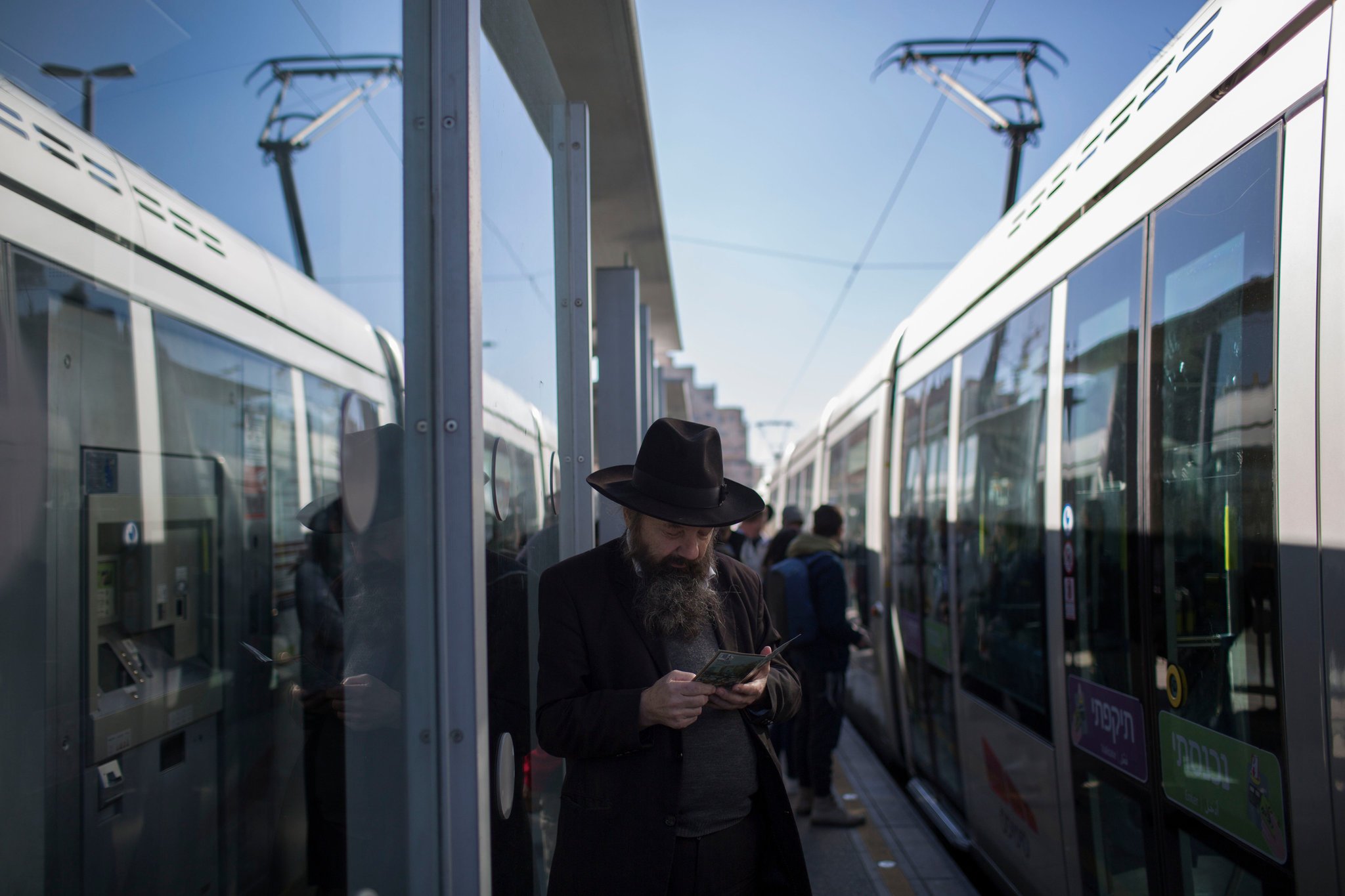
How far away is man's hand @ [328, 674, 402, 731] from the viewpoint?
1.52 metres

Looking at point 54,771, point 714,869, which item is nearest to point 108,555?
point 54,771

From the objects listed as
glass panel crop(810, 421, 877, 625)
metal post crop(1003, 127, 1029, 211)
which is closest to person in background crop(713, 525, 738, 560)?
glass panel crop(810, 421, 877, 625)

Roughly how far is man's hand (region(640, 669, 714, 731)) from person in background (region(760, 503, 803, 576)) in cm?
435

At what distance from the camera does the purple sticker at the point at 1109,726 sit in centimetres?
270

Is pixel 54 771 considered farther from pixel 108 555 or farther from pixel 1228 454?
pixel 1228 454

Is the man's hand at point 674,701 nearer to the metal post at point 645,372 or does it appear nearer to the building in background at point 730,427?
the metal post at point 645,372

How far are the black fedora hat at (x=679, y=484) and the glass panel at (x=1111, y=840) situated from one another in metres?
1.56

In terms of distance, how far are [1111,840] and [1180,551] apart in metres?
1.02

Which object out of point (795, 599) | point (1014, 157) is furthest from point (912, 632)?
point (1014, 157)

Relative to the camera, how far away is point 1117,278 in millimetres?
3031

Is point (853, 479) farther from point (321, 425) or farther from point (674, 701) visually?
point (674, 701)

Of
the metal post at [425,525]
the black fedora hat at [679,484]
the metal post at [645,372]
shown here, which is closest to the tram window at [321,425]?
the metal post at [645,372]

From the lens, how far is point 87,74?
1663mm

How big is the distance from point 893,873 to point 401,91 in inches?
169
